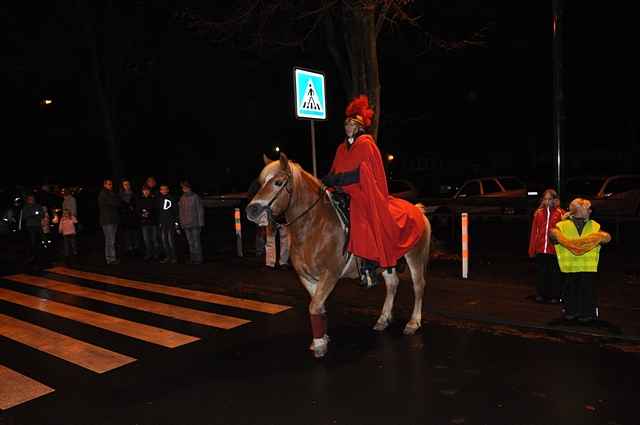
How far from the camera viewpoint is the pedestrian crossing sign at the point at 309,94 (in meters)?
9.27

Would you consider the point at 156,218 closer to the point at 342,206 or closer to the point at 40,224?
the point at 40,224

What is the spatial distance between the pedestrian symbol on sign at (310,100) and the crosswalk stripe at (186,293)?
3.47 m

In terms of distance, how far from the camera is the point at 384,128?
29.7 meters

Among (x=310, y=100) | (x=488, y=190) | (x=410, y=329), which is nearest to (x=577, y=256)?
(x=410, y=329)

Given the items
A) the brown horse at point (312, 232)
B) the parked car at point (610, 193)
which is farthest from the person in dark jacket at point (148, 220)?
the parked car at point (610, 193)

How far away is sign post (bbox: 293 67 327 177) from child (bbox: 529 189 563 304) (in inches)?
142

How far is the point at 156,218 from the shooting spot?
542 inches

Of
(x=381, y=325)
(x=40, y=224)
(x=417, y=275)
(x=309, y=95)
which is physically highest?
(x=309, y=95)

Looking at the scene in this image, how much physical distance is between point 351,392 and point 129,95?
26904 mm

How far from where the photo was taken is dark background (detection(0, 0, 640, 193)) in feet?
72.3

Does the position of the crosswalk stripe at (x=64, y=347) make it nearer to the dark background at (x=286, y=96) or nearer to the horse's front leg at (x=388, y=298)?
the horse's front leg at (x=388, y=298)

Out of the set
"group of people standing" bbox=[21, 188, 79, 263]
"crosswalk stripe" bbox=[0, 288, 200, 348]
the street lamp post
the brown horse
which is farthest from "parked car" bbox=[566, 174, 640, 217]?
"group of people standing" bbox=[21, 188, 79, 263]

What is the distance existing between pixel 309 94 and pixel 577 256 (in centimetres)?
510

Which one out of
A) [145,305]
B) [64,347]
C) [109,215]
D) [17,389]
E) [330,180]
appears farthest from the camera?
[109,215]
